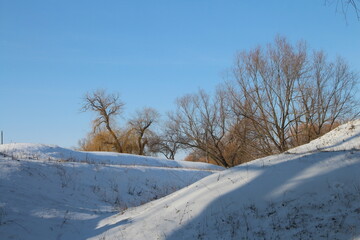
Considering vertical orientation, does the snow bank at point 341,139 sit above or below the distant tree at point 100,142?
below

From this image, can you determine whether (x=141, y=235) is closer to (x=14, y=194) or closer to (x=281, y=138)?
(x=14, y=194)

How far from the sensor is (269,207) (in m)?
5.18

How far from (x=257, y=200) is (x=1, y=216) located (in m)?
5.09

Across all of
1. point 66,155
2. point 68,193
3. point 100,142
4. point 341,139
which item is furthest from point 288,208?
point 100,142

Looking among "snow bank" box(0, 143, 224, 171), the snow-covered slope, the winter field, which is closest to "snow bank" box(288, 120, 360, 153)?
the winter field

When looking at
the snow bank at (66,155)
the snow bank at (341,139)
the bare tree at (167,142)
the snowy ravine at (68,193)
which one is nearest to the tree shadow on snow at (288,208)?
the snowy ravine at (68,193)

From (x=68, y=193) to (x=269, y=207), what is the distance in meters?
7.24

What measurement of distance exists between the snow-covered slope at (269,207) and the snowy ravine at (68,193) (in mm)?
1269

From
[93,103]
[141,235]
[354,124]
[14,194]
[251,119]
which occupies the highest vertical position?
[93,103]

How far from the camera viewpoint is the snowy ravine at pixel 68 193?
673cm

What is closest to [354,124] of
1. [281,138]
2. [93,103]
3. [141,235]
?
[281,138]

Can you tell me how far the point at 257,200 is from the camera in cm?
544

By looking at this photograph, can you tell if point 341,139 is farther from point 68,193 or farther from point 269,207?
point 68,193

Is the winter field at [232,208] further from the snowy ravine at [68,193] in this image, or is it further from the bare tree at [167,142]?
the bare tree at [167,142]
